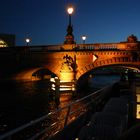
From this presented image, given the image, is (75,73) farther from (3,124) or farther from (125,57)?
(3,124)

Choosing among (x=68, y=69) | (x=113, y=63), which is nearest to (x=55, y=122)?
(x=113, y=63)

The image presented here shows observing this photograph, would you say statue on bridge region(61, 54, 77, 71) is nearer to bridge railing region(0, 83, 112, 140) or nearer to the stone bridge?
the stone bridge

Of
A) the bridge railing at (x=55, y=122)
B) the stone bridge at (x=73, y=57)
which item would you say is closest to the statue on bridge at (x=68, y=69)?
the stone bridge at (x=73, y=57)

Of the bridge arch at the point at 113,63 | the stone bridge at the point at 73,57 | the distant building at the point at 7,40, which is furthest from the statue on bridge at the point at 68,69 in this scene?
the distant building at the point at 7,40

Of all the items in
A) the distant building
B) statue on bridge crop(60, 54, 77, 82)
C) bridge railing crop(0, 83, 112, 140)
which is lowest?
bridge railing crop(0, 83, 112, 140)

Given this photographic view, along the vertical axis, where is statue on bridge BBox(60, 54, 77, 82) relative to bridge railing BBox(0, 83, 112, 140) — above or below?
above

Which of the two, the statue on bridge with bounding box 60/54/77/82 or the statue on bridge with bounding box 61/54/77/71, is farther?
the statue on bridge with bounding box 61/54/77/71

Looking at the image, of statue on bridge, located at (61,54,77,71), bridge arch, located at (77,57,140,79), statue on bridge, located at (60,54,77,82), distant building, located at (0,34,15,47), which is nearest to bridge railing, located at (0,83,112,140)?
statue on bridge, located at (60,54,77,82)

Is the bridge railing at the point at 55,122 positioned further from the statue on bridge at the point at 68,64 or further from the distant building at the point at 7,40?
the distant building at the point at 7,40

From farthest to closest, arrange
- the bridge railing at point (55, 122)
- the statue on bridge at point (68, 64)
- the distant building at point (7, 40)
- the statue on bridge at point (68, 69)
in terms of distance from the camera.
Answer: the distant building at point (7, 40) → the statue on bridge at point (68, 64) → the statue on bridge at point (68, 69) → the bridge railing at point (55, 122)

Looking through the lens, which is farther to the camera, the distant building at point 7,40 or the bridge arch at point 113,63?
the distant building at point 7,40

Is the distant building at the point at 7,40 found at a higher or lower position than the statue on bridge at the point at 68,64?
higher

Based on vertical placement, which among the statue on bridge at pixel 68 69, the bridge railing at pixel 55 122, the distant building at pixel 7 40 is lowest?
the bridge railing at pixel 55 122

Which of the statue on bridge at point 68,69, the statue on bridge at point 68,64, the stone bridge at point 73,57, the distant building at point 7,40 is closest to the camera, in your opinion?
the stone bridge at point 73,57
